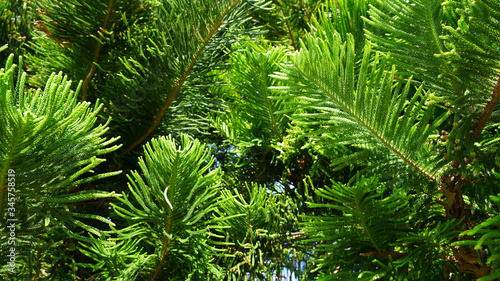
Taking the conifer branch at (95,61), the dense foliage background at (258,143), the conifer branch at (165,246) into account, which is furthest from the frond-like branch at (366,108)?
the conifer branch at (95,61)

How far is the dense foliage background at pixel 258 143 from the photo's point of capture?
0.55m

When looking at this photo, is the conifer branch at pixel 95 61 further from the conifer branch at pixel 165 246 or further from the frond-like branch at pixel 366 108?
the frond-like branch at pixel 366 108

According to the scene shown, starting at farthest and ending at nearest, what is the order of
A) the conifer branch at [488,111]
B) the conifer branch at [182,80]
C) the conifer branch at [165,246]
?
the conifer branch at [182,80] < the conifer branch at [165,246] < the conifer branch at [488,111]

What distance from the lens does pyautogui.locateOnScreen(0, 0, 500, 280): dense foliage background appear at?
0.55m

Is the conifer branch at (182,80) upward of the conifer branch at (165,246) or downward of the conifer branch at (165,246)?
upward

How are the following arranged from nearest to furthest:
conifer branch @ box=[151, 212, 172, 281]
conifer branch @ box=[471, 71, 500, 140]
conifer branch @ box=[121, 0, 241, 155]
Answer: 1. conifer branch @ box=[471, 71, 500, 140]
2. conifer branch @ box=[151, 212, 172, 281]
3. conifer branch @ box=[121, 0, 241, 155]

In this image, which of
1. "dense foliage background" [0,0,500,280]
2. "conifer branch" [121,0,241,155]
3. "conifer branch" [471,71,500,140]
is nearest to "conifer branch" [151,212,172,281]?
"dense foliage background" [0,0,500,280]

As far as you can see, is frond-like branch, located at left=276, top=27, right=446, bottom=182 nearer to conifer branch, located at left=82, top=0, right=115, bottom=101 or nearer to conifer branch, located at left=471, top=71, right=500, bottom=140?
conifer branch, located at left=471, top=71, right=500, bottom=140

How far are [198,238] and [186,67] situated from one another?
0.37 m

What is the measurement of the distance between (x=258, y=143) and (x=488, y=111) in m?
0.46

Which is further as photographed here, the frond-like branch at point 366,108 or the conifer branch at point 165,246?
the conifer branch at point 165,246

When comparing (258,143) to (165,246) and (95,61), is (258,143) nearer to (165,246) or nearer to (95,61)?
(165,246)

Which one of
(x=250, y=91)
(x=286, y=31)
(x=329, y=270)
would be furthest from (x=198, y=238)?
(x=286, y=31)

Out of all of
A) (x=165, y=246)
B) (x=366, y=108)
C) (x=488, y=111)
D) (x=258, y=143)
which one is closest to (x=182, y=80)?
(x=258, y=143)
